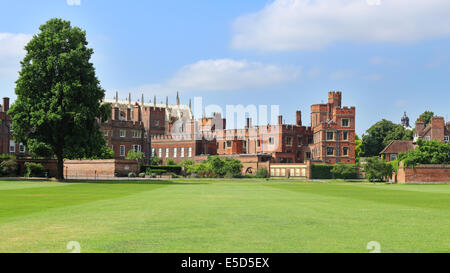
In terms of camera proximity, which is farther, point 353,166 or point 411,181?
point 353,166

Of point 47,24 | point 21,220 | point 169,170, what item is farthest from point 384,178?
point 21,220

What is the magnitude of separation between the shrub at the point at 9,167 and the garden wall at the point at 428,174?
4572cm

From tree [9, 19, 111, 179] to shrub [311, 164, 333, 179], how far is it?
3953cm

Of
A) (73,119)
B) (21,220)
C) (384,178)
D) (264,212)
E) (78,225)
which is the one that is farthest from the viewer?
(384,178)

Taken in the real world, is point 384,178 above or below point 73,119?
below

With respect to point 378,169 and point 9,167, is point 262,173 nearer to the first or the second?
point 378,169

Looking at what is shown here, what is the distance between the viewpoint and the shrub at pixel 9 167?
5441 centimetres

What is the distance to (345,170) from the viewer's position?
241 ft

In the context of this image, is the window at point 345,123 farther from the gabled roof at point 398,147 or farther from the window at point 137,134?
the window at point 137,134

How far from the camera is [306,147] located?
3691 inches

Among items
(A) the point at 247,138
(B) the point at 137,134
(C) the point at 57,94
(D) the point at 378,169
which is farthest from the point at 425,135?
(C) the point at 57,94
